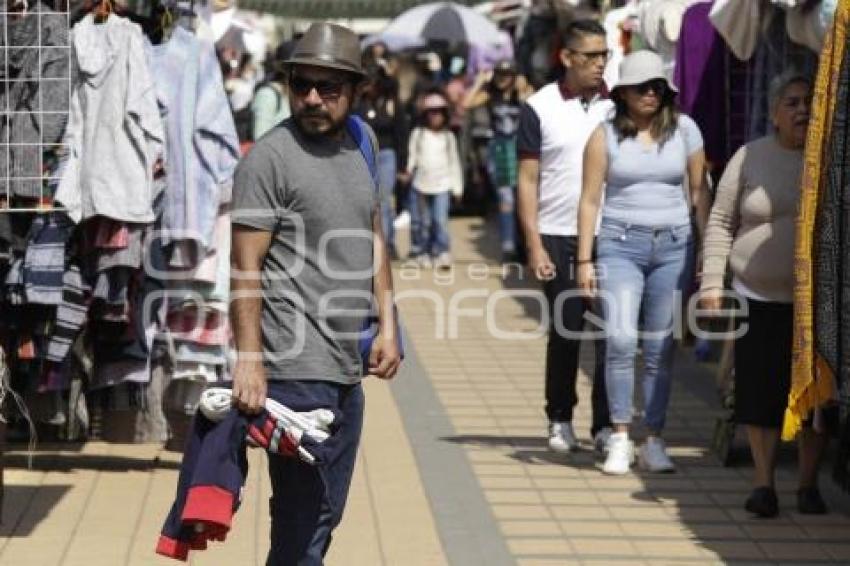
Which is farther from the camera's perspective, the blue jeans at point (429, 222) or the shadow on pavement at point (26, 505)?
the blue jeans at point (429, 222)

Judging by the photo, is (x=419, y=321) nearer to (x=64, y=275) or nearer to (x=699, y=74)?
(x=699, y=74)

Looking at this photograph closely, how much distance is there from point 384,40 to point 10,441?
1567cm

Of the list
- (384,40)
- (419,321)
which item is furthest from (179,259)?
(384,40)

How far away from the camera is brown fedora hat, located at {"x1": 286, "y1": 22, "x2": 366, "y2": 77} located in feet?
17.9

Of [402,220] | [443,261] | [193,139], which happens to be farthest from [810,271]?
[402,220]

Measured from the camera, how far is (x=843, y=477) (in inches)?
323

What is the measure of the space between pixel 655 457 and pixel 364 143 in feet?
10.9

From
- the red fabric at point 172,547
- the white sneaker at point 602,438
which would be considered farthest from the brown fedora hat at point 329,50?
the white sneaker at point 602,438

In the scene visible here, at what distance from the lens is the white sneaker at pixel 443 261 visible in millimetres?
17922

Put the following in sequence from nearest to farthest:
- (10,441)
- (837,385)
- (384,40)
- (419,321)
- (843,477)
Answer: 1. (837,385)
2. (843,477)
3. (10,441)
4. (419,321)
5. (384,40)

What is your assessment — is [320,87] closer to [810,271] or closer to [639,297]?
[810,271]

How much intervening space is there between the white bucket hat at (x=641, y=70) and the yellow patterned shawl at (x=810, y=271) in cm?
152

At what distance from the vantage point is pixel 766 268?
302 inches

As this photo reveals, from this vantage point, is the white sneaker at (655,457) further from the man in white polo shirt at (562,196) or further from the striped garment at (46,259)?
the striped garment at (46,259)
